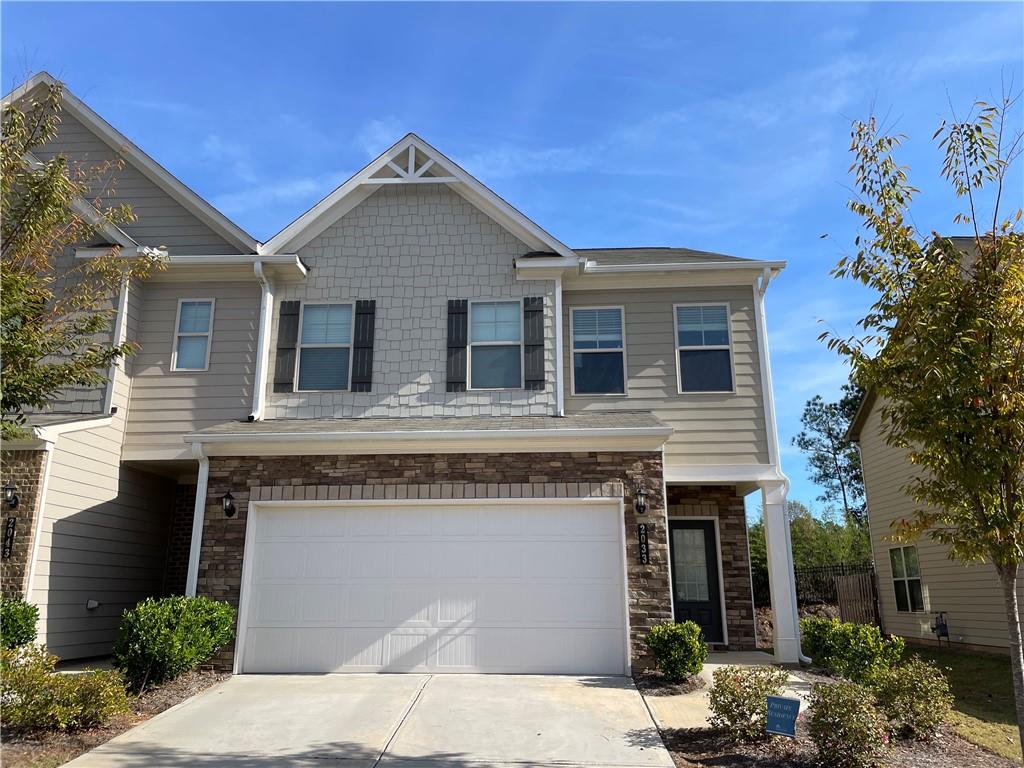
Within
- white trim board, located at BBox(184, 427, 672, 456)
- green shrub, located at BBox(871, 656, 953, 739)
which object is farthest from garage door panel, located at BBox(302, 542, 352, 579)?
green shrub, located at BBox(871, 656, 953, 739)

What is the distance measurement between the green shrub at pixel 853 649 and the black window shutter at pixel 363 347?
741cm

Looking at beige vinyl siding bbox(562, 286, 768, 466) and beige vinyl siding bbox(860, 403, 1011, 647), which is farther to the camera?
beige vinyl siding bbox(860, 403, 1011, 647)

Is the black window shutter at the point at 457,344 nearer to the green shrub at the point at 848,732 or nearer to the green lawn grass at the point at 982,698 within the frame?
the green shrub at the point at 848,732

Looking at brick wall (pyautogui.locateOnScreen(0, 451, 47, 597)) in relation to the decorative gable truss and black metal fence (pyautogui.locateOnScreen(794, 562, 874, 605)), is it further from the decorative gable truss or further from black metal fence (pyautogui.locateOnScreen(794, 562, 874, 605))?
black metal fence (pyautogui.locateOnScreen(794, 562, 874, 605))

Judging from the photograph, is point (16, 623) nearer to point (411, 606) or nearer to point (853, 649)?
point (411, 606)

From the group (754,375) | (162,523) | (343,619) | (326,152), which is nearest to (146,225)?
(326,152)

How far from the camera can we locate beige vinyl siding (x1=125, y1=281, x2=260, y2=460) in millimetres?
11820

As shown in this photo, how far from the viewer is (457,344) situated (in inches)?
473

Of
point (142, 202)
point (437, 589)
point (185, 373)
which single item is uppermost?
point (142, 202)

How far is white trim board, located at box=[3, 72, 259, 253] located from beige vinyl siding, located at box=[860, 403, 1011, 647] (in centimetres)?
1056

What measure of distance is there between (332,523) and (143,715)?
334 cm

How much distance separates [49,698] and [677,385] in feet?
30.0

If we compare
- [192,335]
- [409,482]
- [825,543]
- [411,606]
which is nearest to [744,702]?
[411,606]

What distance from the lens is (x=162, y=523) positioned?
512 inches
